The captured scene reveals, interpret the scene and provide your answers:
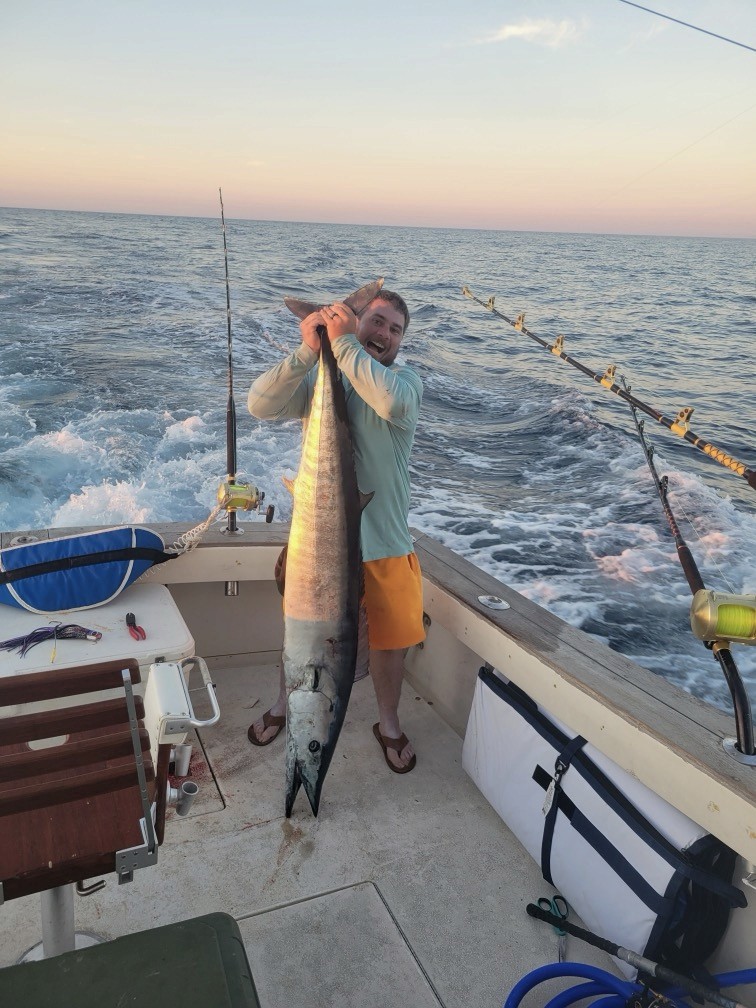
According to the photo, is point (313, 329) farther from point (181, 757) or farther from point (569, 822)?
point (569, 822)

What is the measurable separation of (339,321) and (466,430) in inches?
313

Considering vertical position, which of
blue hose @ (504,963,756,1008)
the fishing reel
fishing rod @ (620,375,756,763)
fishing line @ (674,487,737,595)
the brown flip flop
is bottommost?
fishing line @ (674,487,737,595)

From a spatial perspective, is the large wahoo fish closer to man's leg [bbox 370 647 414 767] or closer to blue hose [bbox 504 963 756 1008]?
man's leg [bbox 370 647 414 767]

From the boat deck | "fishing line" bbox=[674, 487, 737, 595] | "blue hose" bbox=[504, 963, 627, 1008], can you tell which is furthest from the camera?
"fishing line" bbox=[674, 487, 737, 595]

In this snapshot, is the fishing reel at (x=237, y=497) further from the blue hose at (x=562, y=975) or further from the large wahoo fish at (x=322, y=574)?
the blue hose at (x=562, y=975)

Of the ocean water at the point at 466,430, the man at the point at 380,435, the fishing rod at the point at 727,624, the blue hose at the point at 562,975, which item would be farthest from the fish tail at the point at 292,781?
the ocean water at the point at 466,430

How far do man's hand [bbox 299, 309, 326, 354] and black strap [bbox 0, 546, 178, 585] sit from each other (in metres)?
0.97

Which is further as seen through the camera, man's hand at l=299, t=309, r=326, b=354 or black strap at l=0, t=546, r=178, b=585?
black strap at l=0, t=546, r=178, b=585

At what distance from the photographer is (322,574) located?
7.07ft

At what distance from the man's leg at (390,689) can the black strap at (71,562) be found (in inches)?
38.2

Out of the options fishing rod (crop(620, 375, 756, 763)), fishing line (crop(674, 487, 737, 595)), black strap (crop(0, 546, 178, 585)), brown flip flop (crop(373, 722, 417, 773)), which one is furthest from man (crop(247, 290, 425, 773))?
fishing line (crop(674, 487, 737, 595))

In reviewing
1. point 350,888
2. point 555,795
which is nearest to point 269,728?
point 350,888

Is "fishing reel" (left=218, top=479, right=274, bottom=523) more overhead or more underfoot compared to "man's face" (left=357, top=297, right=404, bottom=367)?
more underfoot

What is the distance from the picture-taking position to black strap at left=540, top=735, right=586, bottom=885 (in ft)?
6.81
